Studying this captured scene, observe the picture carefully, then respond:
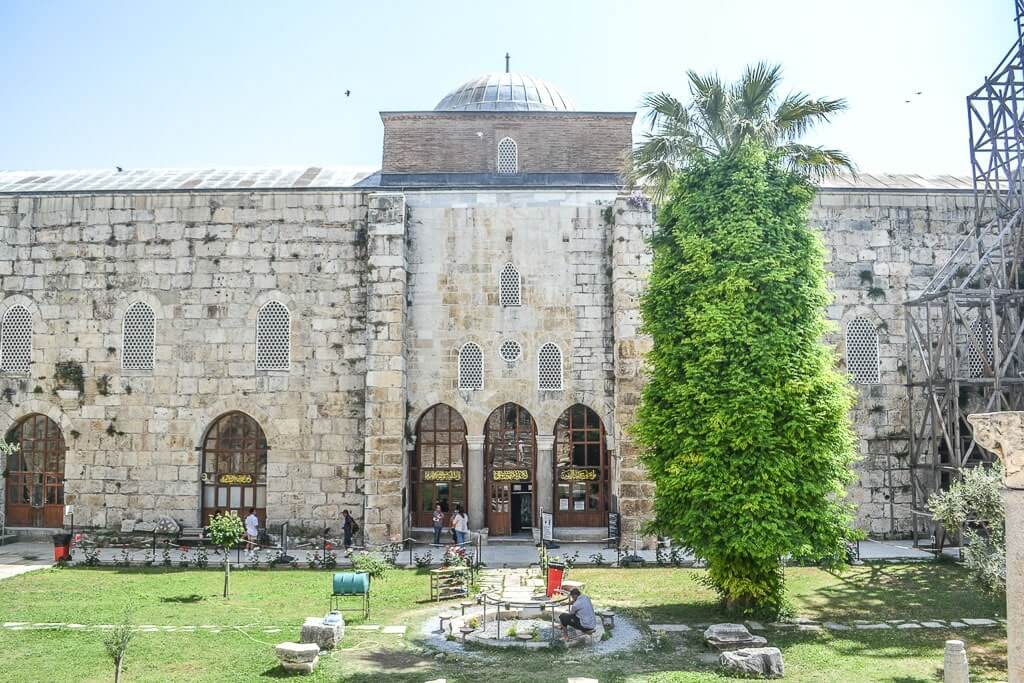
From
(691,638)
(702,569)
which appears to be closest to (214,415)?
(702,569)

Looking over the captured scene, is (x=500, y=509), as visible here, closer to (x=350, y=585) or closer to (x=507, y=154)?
(x=350, y=585)

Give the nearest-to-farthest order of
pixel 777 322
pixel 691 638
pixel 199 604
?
pixel 691 638, pixel 777 322, pixel 199 604

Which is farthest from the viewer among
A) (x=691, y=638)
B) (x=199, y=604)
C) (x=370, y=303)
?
(x=370, y=303)

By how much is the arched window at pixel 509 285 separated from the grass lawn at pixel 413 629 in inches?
304

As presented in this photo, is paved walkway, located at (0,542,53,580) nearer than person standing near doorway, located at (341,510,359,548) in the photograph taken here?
Yes

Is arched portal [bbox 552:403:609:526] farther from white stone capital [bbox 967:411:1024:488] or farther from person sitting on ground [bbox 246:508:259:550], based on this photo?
white stone capital [bbox 967:411:1024:488]

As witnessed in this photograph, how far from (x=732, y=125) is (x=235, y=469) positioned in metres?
15.9

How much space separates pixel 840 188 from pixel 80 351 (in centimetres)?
2223

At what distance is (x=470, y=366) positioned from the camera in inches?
939

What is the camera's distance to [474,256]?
24.0 m

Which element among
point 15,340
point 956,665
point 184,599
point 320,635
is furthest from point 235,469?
point 956,665

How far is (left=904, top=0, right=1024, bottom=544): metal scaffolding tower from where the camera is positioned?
2136 centimetres

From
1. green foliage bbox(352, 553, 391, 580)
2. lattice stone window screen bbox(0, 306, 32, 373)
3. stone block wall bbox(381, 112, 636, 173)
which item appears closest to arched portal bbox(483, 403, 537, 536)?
green foliage bbox(352, 553, 391, 580)

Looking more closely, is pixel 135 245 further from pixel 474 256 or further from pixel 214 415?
pixel 474 256
